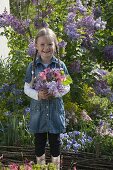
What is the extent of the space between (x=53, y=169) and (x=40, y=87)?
1040 millimetres

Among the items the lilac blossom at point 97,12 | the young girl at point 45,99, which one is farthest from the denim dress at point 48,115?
the lilac blossom at point 97,12

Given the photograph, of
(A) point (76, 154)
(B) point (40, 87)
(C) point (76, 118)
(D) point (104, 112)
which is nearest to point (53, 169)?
(B) point (40, 87)

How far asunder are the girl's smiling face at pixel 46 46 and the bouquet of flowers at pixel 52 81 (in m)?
0.20

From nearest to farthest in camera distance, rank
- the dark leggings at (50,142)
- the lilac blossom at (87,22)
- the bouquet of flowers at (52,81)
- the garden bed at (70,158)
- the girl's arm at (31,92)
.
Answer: the bouquet of flowers at (52,81) → the girl's arm at (31,92) → the dark leggings at (50,142) → the garden bed at (70,158) → the lilac blossom at (87,22)

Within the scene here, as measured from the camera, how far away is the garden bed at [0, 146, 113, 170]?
14.3 feet

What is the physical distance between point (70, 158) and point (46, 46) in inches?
50.2

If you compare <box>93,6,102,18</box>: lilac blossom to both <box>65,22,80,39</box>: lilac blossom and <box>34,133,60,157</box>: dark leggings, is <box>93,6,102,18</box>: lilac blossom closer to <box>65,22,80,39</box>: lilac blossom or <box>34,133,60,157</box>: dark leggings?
<box>65,22,80,39</box>: lilac blossom

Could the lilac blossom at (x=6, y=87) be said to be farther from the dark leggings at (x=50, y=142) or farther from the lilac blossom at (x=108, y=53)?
the dark leggings at (x=50, y=142)

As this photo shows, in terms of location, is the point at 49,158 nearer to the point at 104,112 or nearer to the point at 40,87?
the point at 40,87

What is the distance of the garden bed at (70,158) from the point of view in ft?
14.3

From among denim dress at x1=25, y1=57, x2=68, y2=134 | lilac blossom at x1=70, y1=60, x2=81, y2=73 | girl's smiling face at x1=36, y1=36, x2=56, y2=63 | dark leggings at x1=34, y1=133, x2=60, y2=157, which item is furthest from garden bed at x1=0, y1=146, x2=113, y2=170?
lilac blossom at x1=70, y1=60, x2=81, y2=73

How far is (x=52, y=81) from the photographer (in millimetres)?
3598

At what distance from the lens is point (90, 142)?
4547mm

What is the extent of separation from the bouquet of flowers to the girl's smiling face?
202mm
